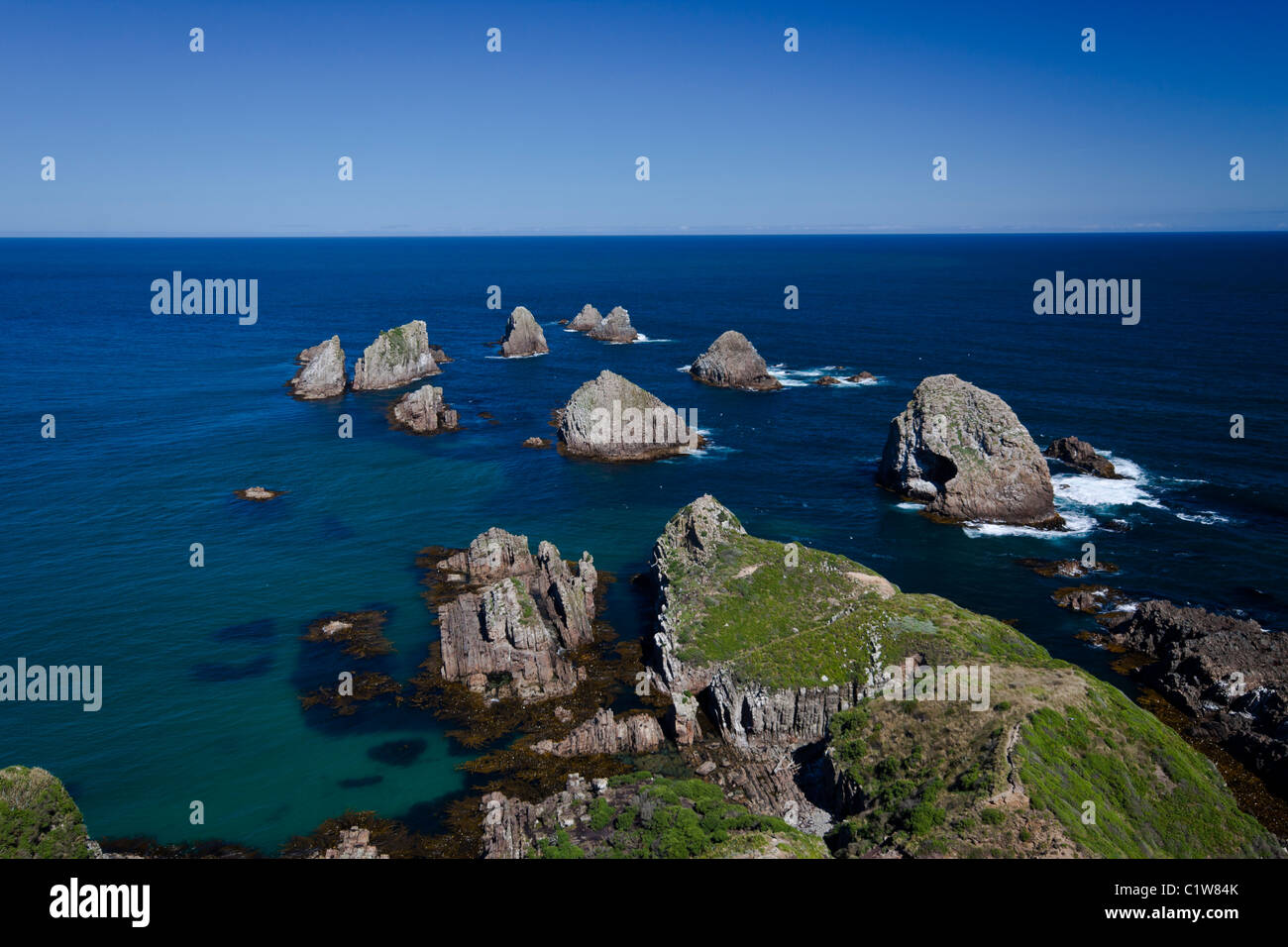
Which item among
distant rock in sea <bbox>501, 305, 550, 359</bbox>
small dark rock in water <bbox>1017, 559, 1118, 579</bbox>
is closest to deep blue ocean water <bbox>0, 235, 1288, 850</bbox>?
small dark rock in water <bbox>1017, 559, 1118, 579</bbox>

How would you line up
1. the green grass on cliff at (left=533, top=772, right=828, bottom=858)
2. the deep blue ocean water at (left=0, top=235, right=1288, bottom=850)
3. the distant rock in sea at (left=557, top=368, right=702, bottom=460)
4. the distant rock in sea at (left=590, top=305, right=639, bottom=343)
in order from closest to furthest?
the green grass on cliff at (left=533, top=772, right=828, bottom=858), the deep blue ocean water at (left=0, top=235, right=1288, bottom=850), the distant rock in sea at (left=557, top=368, right=702, bottom=460), the distant rock in sea at (left=590, top=305, right=639, bottom=343)

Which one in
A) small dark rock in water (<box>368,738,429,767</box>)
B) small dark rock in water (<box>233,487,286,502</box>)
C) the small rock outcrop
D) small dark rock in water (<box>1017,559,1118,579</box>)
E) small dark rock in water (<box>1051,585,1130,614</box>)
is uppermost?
small dark rock in water (<box>233,487,286,502</box>)

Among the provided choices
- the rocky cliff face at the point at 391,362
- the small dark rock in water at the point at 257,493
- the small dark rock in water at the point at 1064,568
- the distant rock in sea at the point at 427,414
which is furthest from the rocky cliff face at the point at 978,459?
the rocky cliff face at the point at 391,362

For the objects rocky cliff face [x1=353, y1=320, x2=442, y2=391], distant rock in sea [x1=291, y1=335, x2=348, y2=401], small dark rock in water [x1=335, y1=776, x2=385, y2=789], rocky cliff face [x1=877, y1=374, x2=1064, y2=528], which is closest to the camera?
small dark rock in water [x1=335, y1=776, x2=385, y2=789]

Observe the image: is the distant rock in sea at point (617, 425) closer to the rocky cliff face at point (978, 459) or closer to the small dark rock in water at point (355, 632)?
the rocky cliff face at point (978, 459)

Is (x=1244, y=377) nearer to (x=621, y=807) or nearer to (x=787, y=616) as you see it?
(x=787, y=616)

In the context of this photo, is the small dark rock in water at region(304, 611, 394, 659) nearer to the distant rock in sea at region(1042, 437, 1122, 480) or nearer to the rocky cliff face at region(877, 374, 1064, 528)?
the rocky cliff face at region(877, 374, 1064, 528)

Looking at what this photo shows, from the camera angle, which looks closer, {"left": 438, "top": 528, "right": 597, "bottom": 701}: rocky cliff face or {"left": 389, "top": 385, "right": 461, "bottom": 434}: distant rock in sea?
{"left": 438, "top": 528, "right": 597, "bottom": 701}: rocky cliff face
